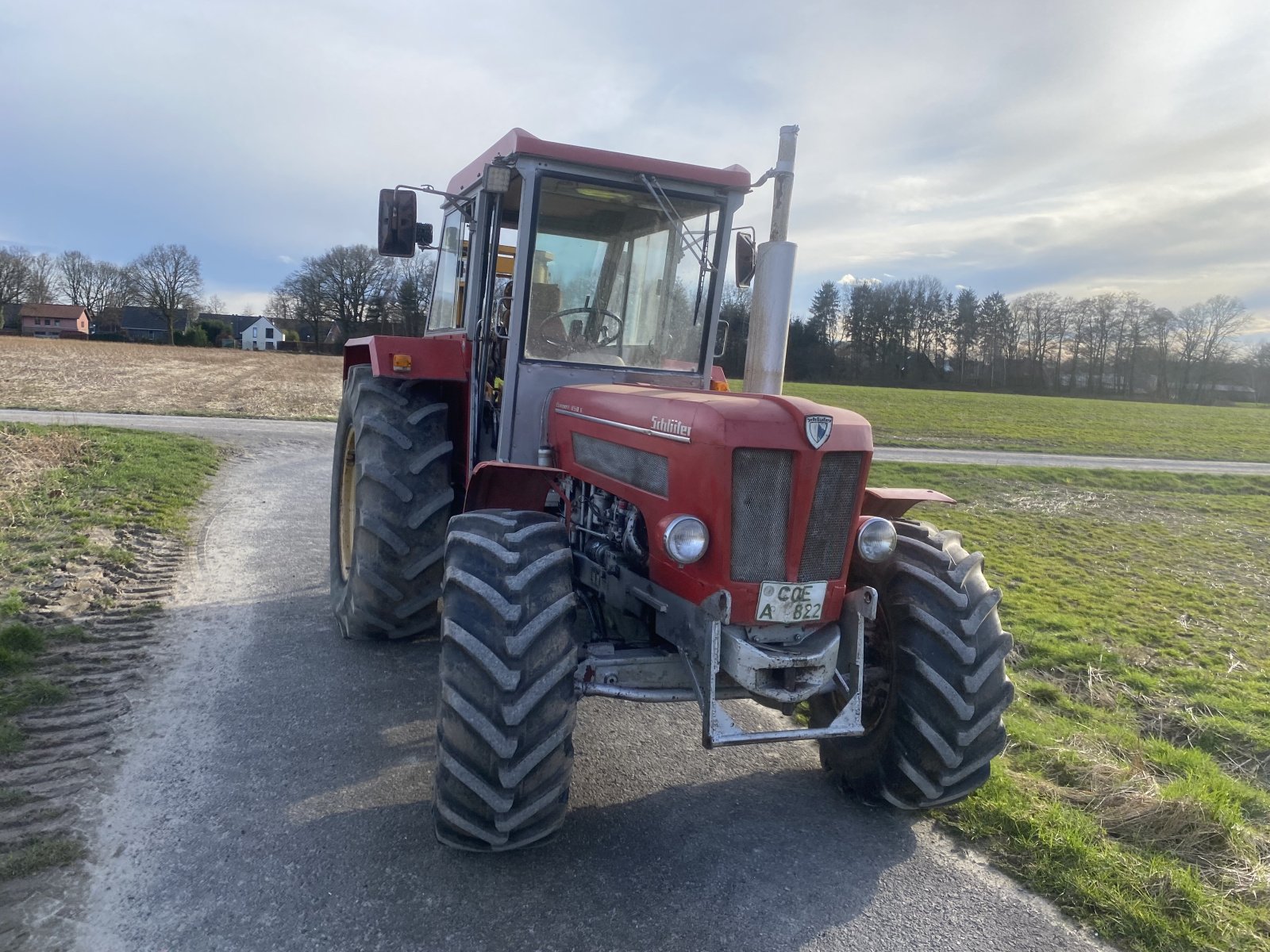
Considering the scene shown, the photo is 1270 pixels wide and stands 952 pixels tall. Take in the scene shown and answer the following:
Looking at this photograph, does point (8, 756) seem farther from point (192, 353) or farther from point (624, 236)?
point (192, 353)

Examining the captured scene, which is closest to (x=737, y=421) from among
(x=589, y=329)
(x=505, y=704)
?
(x=505, y=704)

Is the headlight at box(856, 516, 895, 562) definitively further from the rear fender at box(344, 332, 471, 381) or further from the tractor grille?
the rear fender at box(344, 332, 471, 381)

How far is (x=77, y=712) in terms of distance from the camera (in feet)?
13.6

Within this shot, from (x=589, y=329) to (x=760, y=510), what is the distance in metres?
1.70

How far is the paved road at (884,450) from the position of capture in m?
14.5

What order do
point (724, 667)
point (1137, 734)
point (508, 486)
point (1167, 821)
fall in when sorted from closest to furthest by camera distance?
point (724, 667)
point (1167, 821)
point (508, 486)
point (1137, 734)

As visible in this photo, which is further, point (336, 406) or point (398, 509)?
point (336, 406)

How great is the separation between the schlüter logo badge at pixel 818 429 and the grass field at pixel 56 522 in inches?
112

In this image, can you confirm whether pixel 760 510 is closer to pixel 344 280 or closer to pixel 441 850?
pixel 441 850

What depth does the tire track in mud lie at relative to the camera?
317cm

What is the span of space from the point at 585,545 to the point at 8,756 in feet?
8.07

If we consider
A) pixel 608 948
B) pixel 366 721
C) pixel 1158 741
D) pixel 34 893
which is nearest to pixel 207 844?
pixel 34 893

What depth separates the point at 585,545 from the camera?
4.07 meters

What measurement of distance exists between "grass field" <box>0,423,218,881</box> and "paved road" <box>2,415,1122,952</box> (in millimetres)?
403
